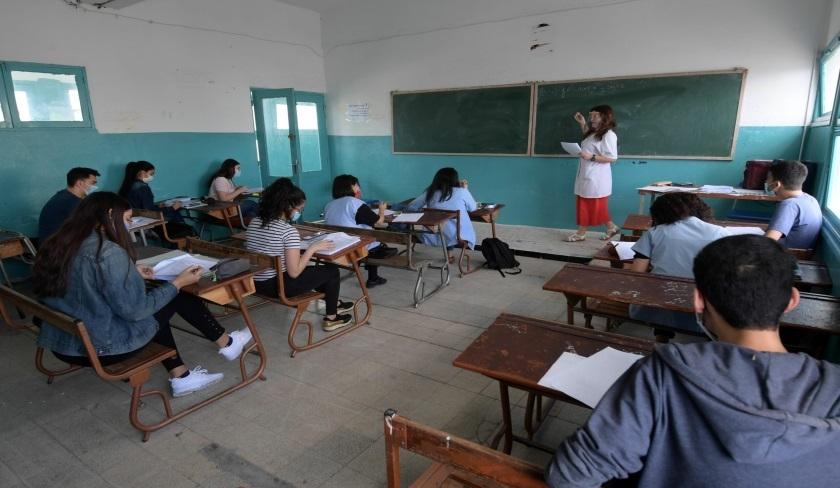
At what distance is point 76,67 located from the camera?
15.1 ft

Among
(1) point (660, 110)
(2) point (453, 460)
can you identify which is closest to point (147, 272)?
(2) point (453, 460)

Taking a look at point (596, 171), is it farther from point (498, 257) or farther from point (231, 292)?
point (231, 292)

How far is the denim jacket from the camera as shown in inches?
73.9

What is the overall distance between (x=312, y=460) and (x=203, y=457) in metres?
0.49

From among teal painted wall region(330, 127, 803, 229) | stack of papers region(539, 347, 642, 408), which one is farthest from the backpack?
stack of papers region(539, 347, 642, 408)

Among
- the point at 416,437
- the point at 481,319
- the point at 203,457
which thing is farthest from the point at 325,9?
the point at 416,437

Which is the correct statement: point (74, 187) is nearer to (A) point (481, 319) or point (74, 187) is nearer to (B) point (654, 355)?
(A) point (481, 319)

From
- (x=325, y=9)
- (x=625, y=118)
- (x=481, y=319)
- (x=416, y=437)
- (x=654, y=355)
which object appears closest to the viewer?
(x=654, y=355)

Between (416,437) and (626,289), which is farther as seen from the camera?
(626,289)

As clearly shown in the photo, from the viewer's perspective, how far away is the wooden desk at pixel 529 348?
50.4 inches

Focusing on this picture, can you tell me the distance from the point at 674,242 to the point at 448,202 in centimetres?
210

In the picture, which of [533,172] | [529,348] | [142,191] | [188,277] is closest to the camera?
[529,348]

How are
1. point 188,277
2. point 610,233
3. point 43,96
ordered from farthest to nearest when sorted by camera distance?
point 610,233 < point 43,96 < point 188,277

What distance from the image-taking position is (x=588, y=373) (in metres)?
1.24
